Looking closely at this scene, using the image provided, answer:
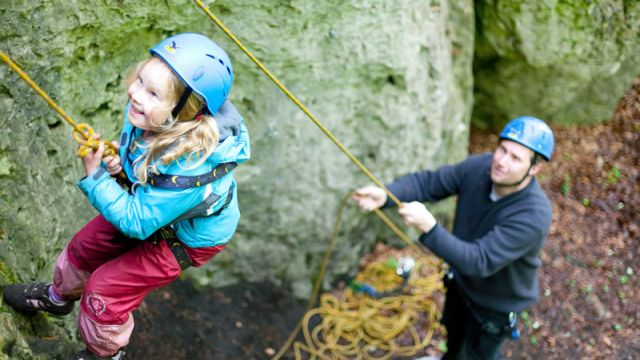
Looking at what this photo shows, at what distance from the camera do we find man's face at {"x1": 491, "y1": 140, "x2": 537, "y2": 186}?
3588mm

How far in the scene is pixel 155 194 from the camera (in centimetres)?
234

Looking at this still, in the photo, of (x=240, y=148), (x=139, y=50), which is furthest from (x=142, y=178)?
(x=139, y=50)

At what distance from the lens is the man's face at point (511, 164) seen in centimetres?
359

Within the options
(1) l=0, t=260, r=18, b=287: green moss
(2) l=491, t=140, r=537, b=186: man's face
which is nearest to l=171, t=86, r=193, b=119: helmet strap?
(1) l=0, t=260, r=18, b=287: green moss

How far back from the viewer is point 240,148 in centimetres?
254

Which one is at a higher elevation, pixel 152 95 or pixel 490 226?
pixel 152 95

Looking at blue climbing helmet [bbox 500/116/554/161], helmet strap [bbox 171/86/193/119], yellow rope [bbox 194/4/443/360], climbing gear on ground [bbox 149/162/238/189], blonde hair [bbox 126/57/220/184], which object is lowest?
yellow rope [bbox 194/4/443/360]

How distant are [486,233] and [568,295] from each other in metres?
2.08

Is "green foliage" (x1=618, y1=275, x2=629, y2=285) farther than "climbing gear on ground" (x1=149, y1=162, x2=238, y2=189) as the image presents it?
Yes

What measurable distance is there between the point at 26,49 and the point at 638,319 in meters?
4.98

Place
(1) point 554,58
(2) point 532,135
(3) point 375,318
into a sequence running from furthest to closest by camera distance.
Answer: (1) point 554,58
(3) point 375,318
(2) point 532,135

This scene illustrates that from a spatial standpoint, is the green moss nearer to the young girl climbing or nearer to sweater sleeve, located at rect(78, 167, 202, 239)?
the young girl climbing

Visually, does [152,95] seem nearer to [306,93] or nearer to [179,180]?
[179,180]

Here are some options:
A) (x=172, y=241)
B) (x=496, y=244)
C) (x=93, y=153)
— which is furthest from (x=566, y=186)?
(x=93, y=153)
